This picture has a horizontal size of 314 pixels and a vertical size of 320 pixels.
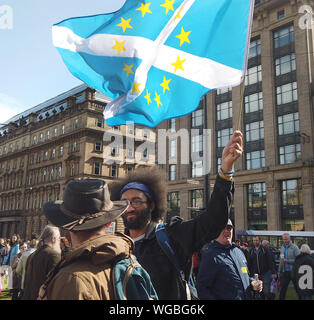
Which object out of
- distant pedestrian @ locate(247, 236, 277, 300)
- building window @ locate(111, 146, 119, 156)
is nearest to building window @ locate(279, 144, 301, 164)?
building window @ locate(111, 146, 119, 156)

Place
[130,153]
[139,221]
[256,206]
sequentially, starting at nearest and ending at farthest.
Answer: [139,221]
[256,206]
[130,153]

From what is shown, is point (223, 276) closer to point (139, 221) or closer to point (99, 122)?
point (139, 221)

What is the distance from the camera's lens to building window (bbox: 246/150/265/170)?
3866cm

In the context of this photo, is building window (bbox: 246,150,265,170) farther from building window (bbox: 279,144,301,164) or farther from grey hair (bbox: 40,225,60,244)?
grey hair (bbox: 40,225,60,244)

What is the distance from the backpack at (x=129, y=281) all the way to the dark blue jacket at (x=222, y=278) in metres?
2.59

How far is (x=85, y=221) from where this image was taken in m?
2.22

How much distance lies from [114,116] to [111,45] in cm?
103

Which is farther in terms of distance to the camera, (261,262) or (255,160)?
(255,160)

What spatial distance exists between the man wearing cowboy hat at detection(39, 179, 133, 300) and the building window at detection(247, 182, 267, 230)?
3754 centimetres

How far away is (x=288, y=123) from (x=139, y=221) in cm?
3616

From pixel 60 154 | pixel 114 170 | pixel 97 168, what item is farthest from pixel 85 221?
pixel 60 154

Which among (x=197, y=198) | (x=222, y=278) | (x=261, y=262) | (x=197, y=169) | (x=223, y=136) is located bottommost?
A: (x=261, y=262)

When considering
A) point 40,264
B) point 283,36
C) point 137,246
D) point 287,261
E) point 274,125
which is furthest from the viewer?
point 283,36
